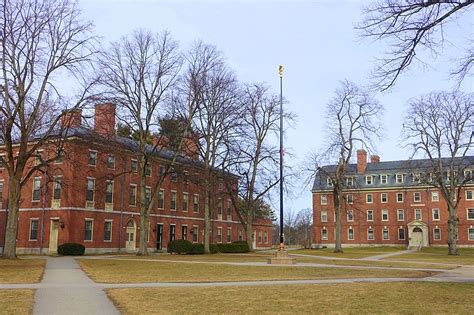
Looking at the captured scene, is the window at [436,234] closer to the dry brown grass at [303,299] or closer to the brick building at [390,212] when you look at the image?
the brick building at [390,212]

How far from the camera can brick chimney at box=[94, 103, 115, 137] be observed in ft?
108

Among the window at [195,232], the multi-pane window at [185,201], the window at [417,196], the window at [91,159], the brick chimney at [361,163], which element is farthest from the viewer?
the brick chimney at [361,163]

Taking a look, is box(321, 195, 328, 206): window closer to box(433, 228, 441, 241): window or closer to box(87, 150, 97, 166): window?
box(433, 228, 441, 241): window

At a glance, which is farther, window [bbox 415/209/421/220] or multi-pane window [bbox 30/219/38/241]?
window [bbox 415/209/421/220]

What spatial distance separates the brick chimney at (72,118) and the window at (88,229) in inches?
707

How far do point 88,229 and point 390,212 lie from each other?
52.4 metres

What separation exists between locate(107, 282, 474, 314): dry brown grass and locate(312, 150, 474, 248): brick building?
60.2m

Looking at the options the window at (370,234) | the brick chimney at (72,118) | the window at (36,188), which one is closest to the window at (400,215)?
the window at (370,234)

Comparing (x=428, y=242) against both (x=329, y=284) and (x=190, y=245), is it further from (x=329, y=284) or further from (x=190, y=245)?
(x=329, y=284)

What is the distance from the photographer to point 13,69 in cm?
2927

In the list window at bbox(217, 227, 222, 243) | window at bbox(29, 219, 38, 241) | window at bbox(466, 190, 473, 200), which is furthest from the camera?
window at bbox(466, 190, 473, 200)

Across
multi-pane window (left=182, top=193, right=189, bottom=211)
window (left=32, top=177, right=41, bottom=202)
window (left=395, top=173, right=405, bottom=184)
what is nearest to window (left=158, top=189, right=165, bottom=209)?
multi-pane window (left=182, top=193, right=189, bottom=211)

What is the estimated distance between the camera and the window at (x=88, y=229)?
46.3 metres

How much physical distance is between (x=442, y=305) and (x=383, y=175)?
7528cm
